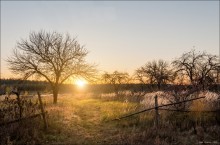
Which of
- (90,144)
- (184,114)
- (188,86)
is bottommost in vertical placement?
(90,144)

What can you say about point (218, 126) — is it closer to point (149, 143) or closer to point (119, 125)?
point (149, 143)

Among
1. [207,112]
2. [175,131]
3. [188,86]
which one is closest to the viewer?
[175,131]

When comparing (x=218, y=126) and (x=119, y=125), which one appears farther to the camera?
(x=119, y=125)

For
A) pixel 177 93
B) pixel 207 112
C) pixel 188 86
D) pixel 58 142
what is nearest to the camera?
pixel 58 142

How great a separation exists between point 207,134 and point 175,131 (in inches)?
52.6

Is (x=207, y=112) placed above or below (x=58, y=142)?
above

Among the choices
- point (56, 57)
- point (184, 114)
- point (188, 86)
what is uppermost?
point (56, 57)

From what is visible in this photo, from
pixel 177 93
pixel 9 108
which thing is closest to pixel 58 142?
pixel 9 108

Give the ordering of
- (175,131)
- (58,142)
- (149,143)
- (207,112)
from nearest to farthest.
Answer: (149,143), (58,142), (175,131), (207,112)

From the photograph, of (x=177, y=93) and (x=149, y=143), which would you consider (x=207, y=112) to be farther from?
(x=149, y=143)

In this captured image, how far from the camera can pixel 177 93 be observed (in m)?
17.8

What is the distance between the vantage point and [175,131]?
13219mm

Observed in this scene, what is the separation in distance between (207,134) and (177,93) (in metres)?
5.41

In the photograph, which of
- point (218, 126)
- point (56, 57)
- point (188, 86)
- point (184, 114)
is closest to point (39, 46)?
point (56, 57)
